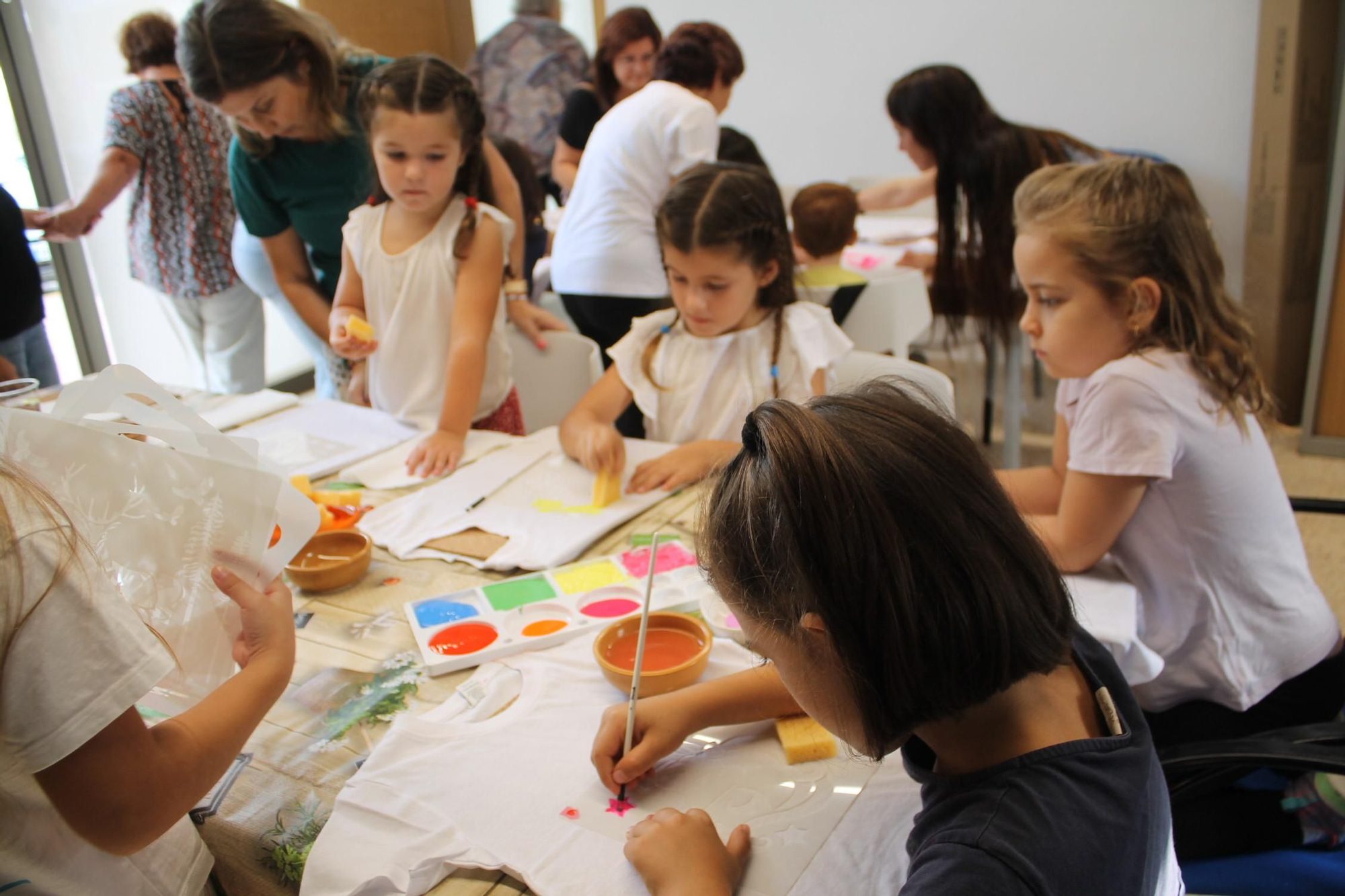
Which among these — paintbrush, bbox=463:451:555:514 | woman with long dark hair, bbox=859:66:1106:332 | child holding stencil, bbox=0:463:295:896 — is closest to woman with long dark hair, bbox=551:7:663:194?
woman with long dark hair, bbox=859:66:1106:332

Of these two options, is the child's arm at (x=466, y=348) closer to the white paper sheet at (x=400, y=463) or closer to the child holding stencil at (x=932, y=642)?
the white paper sheet at (x=400, y=463)

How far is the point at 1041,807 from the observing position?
62cm

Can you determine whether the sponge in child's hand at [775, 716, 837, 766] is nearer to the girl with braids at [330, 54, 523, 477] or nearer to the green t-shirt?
the girl with braids at [330, 54, 523, 477]

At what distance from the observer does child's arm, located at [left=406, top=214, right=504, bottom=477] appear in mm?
1644

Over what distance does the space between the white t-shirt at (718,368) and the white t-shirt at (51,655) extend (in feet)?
4.03

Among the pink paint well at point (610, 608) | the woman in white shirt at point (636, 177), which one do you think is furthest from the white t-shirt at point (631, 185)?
the pink paint well at point (610, 608)

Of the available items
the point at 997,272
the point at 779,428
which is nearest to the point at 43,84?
the point at 997,272

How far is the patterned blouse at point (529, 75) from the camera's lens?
3.49 metres

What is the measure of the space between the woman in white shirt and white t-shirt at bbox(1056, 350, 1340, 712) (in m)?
1.36

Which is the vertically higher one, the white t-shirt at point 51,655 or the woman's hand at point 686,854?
the white t-shirt at point 51,655

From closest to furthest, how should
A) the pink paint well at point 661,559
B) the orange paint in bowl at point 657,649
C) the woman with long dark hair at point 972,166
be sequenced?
the orange paint in bowl at point 657,649, the pink paint well at point 661,559, the woman with long dark hair at point 972,166

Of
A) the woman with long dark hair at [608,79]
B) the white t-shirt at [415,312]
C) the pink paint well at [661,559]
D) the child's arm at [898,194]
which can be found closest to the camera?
the pink paint well at [661,559]

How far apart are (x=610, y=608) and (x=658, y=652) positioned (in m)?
0.14

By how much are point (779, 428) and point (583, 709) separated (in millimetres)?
444
